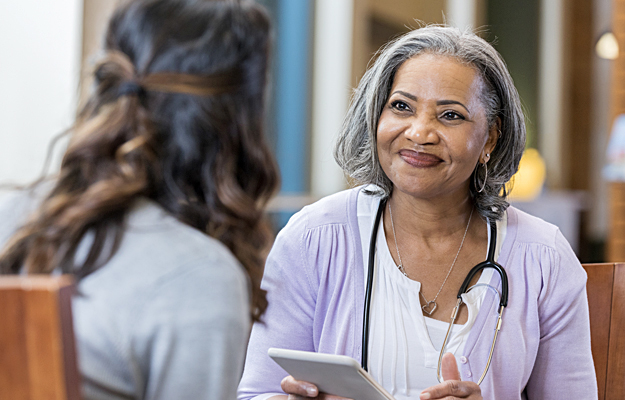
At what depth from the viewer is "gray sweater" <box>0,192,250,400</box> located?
2.68ft

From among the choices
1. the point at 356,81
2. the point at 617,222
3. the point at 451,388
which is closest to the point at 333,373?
the point at 451,388

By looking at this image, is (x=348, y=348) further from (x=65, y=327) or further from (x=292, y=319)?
(x=65, y=327)

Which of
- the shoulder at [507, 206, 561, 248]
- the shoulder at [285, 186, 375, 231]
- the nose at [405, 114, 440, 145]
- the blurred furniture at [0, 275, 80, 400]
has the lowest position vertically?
the shoulder at [507, 206, 561, 248]

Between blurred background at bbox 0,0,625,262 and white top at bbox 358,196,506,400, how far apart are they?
0.47m

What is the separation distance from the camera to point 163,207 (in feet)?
3.10

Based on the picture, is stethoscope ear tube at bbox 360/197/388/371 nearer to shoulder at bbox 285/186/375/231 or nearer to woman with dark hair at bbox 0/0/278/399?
shoulder at bbox 285/186/375/231

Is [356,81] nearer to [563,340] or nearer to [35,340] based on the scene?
[563,340]

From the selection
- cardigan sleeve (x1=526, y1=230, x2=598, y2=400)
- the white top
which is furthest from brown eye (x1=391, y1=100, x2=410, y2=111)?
cardigan sleeve (x1=526, y1=230, x2=598, y2=400)

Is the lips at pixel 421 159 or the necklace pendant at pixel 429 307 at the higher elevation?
the lips at pixel 421 159

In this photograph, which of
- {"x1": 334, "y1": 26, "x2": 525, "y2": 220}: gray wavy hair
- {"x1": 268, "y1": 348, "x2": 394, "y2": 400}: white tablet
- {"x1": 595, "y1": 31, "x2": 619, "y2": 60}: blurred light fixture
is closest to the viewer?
{"x1": 268, "y1": 348, "x2": 394, "y2": 400}: white tablet

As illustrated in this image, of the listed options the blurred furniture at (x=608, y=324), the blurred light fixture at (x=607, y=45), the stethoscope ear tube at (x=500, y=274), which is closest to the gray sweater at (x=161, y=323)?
the stethoscope ear tube at (x=500, y=274)

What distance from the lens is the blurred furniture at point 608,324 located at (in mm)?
1582

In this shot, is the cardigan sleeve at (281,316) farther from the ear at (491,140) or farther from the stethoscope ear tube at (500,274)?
the ear at (491,140)

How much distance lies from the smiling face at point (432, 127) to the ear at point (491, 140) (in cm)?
6
